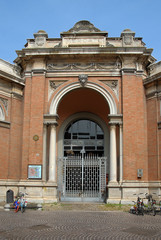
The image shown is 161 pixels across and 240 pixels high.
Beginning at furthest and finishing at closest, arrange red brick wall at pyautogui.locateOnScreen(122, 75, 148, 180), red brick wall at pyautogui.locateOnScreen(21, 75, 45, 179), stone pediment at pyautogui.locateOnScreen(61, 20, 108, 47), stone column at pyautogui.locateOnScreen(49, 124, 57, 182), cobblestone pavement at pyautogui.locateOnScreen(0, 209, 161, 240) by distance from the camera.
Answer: stone pediment at pyautogui.locateOnScreen(61, 20, 108, 47) < stone column at pyautogui.locateOnScreen(49, 124, 57, 182) < red brick wall at pyautogui.locateOnScreen(21, 75, 45, 179) < red brick wall at pyautogui.locateOnScreen(122, 75, 148, 180) < cobblestone pavement at pyautogui.locateOnScreen(0, 209, 161, 240)

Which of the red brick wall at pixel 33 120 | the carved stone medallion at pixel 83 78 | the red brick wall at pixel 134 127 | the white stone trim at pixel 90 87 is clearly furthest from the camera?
the carved stone medallion at pixel 83 78

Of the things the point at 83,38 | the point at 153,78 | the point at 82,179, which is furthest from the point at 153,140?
the point at 83,38

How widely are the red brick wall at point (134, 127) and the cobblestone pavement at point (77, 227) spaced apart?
170 inches

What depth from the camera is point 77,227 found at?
9586mm

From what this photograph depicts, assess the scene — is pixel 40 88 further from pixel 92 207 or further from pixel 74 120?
pixel 92 207

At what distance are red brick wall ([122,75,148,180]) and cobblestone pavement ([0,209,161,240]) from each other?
4321 mm

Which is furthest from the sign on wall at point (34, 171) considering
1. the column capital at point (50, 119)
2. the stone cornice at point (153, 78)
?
the stone cornice at point (153, 78)

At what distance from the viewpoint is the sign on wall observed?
16.6 meters

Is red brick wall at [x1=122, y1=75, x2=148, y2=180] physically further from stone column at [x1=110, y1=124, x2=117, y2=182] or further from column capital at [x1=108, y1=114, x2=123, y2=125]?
stone column at [x1=110, y1=124, x2=117, y2=182]

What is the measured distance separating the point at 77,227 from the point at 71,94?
11.1 metres

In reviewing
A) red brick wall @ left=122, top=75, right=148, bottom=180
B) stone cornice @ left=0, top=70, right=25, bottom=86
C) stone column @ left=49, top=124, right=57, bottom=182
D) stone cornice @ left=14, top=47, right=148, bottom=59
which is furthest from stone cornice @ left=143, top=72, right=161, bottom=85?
stone cornice @ left=0, top=70, right=25, bottom=86

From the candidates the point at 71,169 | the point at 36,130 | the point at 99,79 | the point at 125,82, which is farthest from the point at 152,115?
the point at 36,130

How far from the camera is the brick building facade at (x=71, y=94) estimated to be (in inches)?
655

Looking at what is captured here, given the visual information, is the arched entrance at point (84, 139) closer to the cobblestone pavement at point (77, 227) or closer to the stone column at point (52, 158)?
the stone column at point (52, 158)
